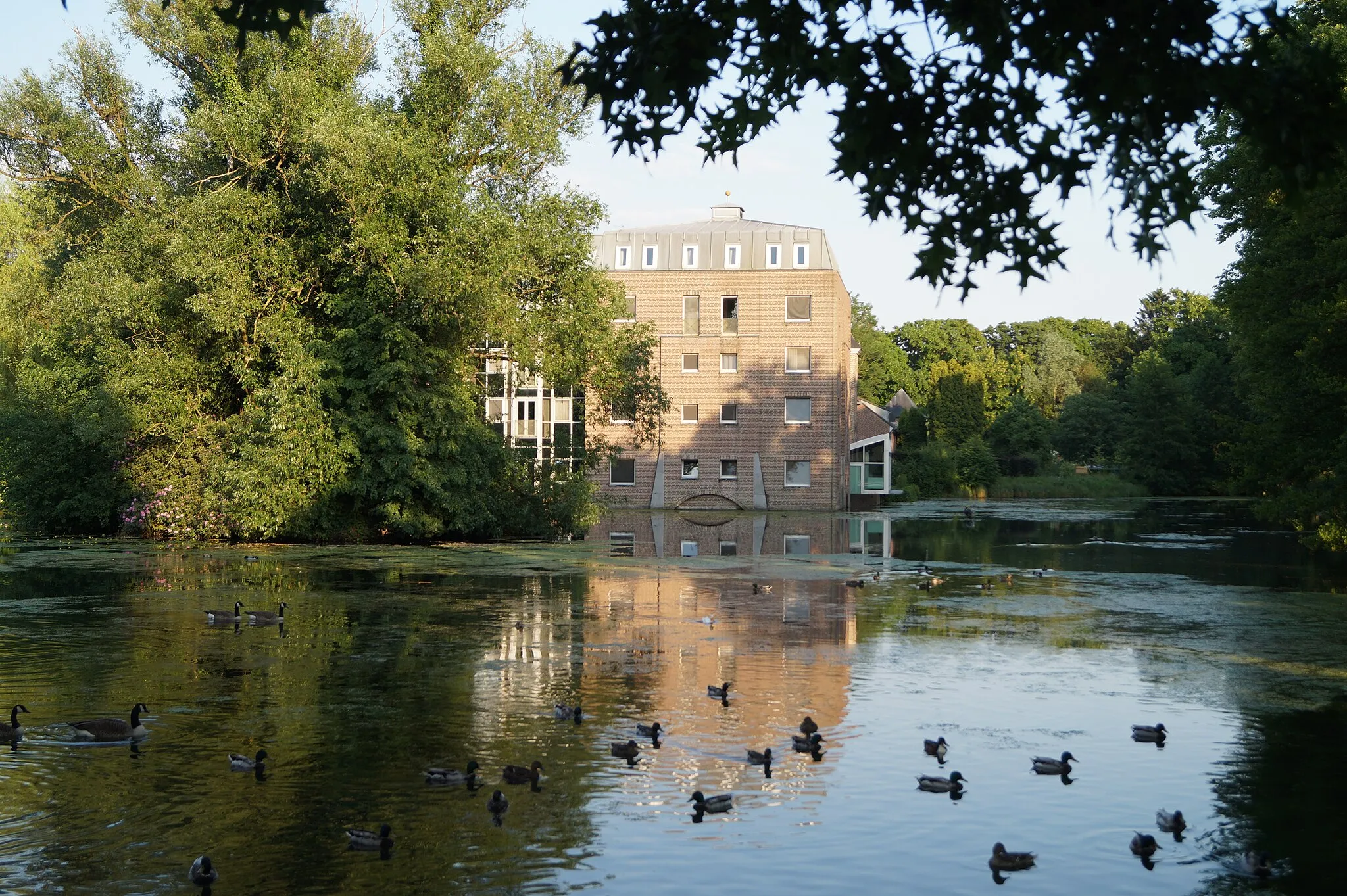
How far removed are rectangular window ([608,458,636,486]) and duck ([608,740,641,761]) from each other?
53394mm

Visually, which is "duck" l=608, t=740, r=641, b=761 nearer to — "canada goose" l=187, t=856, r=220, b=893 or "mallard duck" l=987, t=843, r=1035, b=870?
"mallard duck" l=987, t=843, r=1035, b=870

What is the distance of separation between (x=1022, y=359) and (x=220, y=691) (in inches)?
4650

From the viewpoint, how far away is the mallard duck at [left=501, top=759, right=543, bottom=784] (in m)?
10.6

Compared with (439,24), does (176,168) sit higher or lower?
lower

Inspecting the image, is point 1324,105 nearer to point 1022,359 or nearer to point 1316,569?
point 1316,569

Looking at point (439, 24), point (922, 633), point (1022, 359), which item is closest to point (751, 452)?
point (439, 24)

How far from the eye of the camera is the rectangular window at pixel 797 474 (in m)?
64.5

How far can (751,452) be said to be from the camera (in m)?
64.4

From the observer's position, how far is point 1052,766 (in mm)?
11297

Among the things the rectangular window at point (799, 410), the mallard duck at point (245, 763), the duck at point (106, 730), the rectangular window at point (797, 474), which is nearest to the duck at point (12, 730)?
the duck at point (106, 730)

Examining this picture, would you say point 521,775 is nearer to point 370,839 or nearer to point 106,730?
point 370,839

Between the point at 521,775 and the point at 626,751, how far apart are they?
1.14 meters

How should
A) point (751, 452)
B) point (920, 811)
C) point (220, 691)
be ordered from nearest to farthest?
point (920, 811) < point (220, 691) < point (751, 452)

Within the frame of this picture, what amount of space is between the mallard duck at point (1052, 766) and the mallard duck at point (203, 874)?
268 inches
